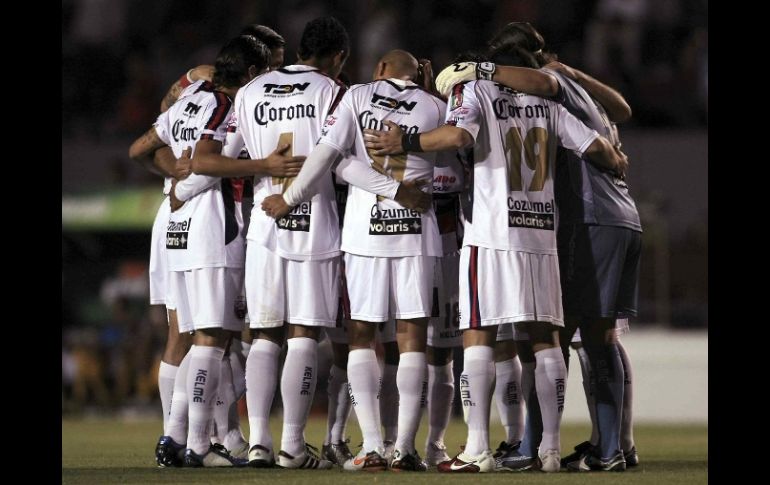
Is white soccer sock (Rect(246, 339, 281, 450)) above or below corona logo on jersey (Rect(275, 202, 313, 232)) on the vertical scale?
below

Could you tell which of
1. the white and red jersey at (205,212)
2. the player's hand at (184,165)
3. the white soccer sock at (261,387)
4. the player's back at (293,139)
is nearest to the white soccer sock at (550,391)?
the player's back at (293,139)

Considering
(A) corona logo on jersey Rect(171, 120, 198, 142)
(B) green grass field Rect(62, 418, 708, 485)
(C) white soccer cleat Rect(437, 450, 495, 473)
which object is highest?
(A) corona logo on jersey Rect(171, 120, 198, 142)

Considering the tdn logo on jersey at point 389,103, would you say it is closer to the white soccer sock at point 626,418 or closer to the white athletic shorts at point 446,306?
the white athletic shorts at point 446,306

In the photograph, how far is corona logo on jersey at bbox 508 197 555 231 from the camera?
775cm

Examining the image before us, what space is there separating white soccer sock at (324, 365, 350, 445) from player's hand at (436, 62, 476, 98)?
195 centimetres

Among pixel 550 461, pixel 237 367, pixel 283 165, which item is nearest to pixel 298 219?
pixel 283 165

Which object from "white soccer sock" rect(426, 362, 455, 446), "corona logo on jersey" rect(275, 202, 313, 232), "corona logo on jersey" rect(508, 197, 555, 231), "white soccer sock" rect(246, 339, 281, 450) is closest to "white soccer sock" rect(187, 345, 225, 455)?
"white soccer sock" rect(246, 339, 281, 450)

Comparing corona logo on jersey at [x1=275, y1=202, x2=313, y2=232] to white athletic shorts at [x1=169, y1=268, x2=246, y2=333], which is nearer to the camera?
corona logo on jersey at [x1=275, y1=202, x2=313, y2=232]

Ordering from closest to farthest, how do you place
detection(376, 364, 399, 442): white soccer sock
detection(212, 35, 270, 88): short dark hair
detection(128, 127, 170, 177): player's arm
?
detection(376, 364, 399, 442): white soccer sock, detection(212, 35, 270, 88): short dark hair, detection(128, 127, 170, 177): player's arm

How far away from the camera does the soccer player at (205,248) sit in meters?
8.23

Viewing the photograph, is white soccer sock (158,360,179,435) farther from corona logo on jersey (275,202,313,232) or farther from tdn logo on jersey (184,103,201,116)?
tdn logo on jersey (184,103,201,116)

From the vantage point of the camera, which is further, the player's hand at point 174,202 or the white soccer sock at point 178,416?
the player's hand at point 174,202

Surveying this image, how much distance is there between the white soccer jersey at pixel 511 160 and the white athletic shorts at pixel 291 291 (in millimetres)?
890
